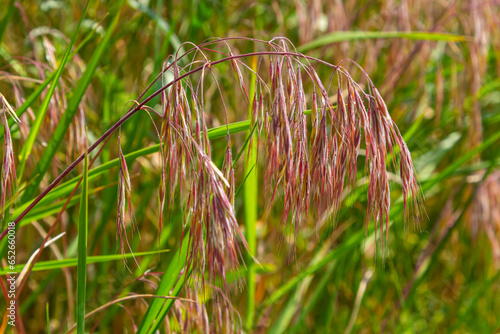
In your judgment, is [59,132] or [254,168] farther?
[254,168]

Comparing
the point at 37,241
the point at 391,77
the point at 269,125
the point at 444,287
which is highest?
the point at 269,125

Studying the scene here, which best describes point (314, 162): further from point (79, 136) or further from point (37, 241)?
point (37, 241)

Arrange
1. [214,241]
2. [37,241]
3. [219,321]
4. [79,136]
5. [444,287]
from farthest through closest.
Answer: [444,287] → [37,241] → [79,136] → [219,321] → [214,241]

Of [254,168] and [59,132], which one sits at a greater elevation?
[59,132]

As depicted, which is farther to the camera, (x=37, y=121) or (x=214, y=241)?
(x=37, y=121)

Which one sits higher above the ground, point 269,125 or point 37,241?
point 269,125

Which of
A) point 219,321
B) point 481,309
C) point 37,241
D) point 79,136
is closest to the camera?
point 219,321

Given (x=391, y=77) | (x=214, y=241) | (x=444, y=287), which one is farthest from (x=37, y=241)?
(x=444, y=287)

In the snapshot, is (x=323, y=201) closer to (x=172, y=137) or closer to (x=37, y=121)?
(x=172, y=137)
